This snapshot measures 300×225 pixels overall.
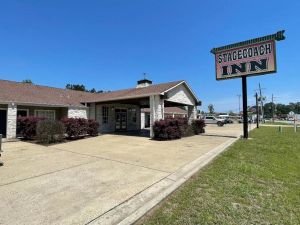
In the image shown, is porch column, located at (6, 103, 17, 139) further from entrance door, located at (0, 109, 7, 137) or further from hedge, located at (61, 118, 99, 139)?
hedge, located at (61, 118, 99, 139)

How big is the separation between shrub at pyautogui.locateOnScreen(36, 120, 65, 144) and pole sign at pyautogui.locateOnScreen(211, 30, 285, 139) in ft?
41.6

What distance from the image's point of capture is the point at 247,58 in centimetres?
1535

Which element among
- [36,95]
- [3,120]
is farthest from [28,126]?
[36,95]

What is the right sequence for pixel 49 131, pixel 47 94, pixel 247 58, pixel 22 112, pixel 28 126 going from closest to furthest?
pixel 49 131 < pixel 28 126 < pixel 247 58 < pixel 22 112 < pixel 47 94

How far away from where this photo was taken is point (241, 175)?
5.76 m

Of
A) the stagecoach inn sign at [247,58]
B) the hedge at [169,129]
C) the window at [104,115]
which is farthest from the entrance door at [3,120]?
the stagecoach inn sign at [247,58]

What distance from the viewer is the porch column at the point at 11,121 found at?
14.9 metres

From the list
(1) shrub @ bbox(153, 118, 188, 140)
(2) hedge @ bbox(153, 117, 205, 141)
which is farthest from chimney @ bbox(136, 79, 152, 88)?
(1) shrub @ bbox(153, 118, 188, 140)

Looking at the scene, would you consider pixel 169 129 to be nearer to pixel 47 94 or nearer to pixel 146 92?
pixel 146 92

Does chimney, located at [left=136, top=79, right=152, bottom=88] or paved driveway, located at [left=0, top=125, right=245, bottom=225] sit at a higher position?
chimney, located at [left=136, top=79, right=152, bottom=88]

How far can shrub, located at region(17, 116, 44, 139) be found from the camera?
14.3 metres

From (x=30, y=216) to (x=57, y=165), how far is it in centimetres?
366

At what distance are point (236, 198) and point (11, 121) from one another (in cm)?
1609

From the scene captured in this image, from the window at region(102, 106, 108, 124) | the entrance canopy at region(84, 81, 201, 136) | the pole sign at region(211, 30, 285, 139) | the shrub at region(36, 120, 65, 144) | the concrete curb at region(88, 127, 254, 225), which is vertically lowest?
the concrete curb at region(88, 127, 254, 225)
